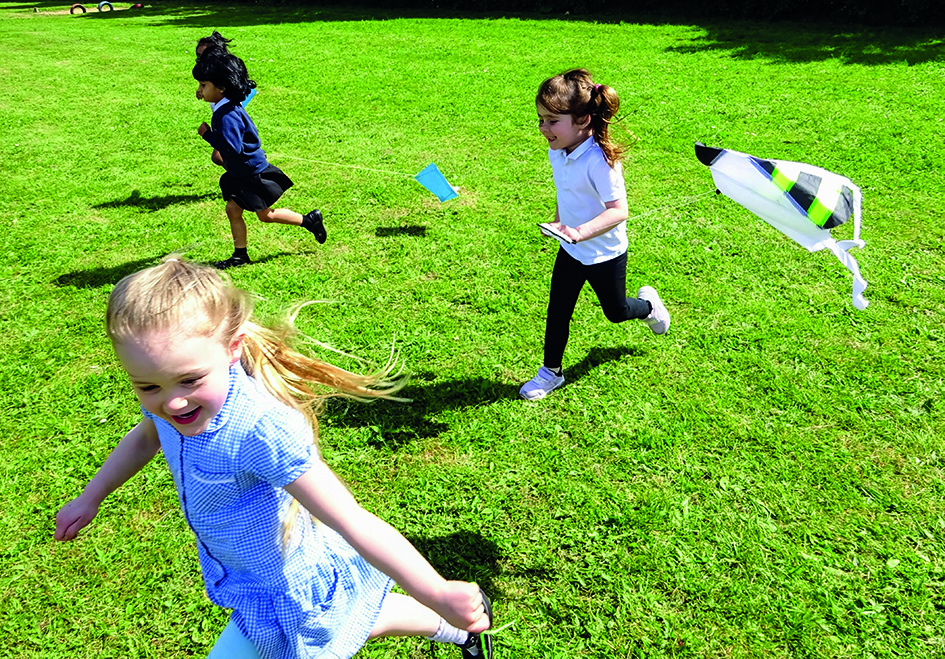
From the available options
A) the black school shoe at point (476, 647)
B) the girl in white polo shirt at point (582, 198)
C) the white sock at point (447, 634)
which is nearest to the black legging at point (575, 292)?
the girl in white polo shirt at point (582, 198)

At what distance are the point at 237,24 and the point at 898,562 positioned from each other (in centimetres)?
2097

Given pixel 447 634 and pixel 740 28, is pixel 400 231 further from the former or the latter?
pixel 740 28

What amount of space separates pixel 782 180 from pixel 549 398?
1699mm

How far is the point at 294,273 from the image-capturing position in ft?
18.2

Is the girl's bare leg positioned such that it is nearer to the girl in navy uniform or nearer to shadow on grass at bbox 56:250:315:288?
the girl in navy uniform

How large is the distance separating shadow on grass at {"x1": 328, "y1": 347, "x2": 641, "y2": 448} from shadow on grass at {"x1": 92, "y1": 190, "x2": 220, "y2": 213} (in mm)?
4111

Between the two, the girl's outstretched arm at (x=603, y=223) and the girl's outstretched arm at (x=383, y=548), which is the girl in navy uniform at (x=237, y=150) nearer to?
the girl's outstretched arm at (x=603, y=223)

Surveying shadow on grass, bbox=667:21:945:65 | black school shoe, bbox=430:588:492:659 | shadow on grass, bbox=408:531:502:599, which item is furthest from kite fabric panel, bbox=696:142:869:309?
shadow on grass, bbox=667:21:945:65

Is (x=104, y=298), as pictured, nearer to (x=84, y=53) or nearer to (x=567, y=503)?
(x=567, y=503)

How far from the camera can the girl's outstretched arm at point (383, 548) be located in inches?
61.6

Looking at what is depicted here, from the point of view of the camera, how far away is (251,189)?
540 cm

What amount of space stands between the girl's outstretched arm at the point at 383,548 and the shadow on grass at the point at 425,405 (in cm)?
210

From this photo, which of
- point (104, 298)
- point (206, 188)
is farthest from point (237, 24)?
point (104, 298)

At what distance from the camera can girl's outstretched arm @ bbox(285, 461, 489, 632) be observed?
1.57 metres
